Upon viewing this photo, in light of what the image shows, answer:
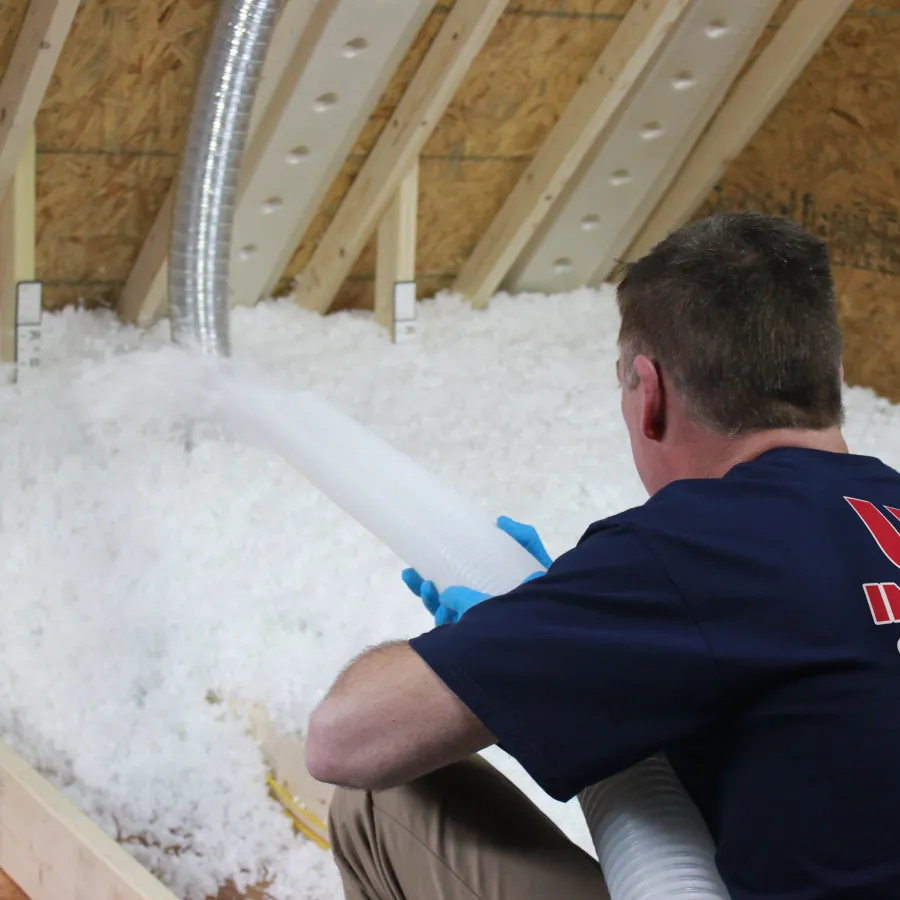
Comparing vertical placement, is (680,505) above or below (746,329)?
below

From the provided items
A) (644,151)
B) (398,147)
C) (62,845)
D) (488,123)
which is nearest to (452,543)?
(62,845)

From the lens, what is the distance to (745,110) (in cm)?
352

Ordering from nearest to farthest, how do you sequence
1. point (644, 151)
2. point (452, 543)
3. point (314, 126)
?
point (452, 543) < point (314, 126) < point (644, 151)

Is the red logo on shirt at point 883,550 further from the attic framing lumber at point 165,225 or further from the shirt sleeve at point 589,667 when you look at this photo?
the attic framing lumber at point 165,225

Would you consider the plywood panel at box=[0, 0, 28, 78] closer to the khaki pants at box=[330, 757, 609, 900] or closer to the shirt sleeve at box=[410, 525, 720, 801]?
the khaki pants at box=[330, 757, 609, 900]

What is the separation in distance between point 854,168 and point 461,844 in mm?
2799

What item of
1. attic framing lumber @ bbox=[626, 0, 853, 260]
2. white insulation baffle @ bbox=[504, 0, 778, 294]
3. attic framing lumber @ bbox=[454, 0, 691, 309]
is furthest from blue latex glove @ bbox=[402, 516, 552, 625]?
white insulation baffle @ bbox=[504, 0, 778, 294]

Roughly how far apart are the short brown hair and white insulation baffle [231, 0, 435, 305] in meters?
1.73

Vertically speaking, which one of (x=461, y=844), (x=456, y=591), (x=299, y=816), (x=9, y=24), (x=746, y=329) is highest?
(x=9, y=24)

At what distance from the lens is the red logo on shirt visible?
0.91 meters

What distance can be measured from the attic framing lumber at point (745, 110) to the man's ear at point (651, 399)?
2052 millimetres

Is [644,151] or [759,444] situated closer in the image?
[759,444]

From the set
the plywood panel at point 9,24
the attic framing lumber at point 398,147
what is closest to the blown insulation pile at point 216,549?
the attic framing lumber at point 398,147

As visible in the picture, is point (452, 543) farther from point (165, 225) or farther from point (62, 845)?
point (165, 225)
